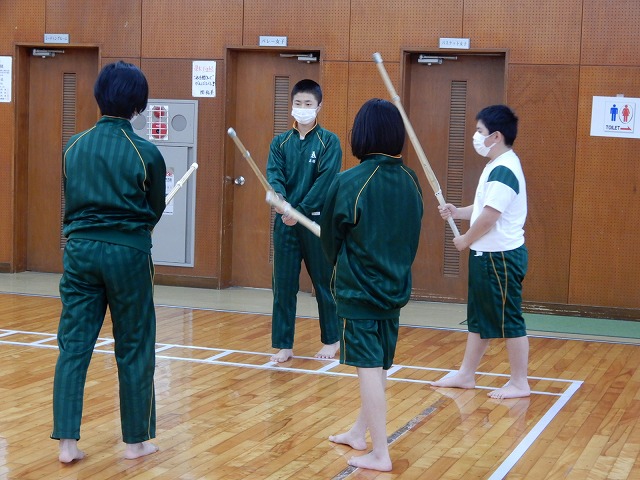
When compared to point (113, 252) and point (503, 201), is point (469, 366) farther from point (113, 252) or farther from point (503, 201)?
point (113, 252)

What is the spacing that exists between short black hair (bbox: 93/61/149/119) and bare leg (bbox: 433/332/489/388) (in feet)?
8.46

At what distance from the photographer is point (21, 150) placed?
10.3 metres

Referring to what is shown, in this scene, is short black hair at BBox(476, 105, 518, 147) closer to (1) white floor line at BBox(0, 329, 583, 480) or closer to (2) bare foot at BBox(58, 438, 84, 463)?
(1) white floor line at BBox(0, 329, 583, 480)

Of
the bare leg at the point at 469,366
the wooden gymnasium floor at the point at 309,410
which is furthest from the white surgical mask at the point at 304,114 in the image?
the bare leg at the point at 469,366

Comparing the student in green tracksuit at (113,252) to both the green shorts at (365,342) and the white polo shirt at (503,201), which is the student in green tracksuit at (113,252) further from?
the white polo shirt at (503,201)

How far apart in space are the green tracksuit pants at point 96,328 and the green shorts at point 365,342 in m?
0.87

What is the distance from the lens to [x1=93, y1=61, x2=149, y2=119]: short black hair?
4.25 meters

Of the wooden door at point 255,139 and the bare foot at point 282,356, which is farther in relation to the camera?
the wooden door at point 255,139

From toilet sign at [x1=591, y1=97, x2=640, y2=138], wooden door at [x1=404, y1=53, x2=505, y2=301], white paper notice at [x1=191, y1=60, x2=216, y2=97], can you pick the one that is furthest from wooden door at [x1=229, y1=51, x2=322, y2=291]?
toilet sign at [x1=591, y1=97, x2=640, y2=138]

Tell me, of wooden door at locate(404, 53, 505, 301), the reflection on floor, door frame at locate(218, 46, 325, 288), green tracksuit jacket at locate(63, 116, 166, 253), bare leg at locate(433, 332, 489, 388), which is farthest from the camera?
door frame at locate(218, 46, 325, 288)

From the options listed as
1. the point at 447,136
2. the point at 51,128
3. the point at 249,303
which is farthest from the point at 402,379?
the point at 51,128

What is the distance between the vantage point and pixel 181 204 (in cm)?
974

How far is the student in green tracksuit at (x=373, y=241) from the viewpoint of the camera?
4.18 m

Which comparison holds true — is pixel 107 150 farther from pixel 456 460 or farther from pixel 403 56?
pixel 403 56
